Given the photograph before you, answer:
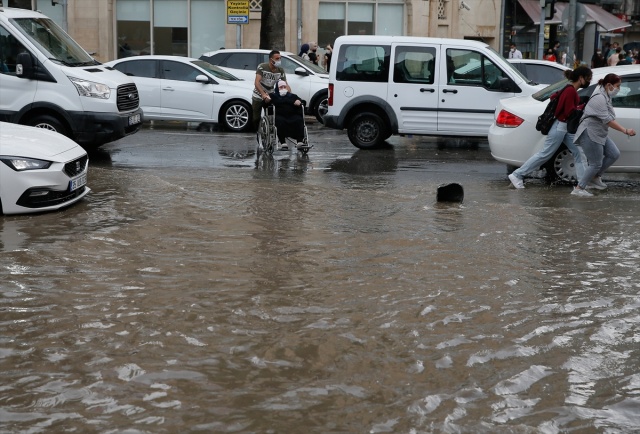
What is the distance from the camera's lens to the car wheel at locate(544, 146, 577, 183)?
43.8 feet

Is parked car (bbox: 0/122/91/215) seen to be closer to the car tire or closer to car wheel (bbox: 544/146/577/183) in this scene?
the car tire

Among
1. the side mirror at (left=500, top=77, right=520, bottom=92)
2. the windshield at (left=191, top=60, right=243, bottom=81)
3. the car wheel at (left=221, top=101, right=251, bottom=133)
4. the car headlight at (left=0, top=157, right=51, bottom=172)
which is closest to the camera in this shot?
the car headlight at (left=0, top=157, right=51, bottom=172)

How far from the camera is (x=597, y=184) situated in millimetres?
13227

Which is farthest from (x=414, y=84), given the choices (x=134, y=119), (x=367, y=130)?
(x=134, y=119)

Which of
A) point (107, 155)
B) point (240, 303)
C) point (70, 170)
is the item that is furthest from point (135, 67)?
point (240, 303)

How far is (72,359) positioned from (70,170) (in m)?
5.11

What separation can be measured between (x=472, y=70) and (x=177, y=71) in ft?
21.4

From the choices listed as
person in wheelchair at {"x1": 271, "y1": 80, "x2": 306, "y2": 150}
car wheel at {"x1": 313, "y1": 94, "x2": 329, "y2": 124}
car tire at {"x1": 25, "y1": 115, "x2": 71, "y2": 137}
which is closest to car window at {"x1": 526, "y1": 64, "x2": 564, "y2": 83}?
car wheel at {"x1": 313, "y1": 94, "x2": 329, "y2": 124}

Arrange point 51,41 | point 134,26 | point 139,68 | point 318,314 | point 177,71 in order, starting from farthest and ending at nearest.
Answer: point 134,26
point 139,68
point 177,71
point 51,41
point 318,314

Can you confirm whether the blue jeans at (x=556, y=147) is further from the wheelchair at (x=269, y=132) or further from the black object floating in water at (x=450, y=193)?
the wheelchair at (x=269, y=132)

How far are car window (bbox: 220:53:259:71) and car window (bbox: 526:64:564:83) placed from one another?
6.17 metres

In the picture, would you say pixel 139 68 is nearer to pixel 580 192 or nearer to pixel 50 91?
pixel 50 91

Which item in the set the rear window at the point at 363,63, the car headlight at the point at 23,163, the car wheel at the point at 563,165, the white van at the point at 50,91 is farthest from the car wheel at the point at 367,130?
the car headlight at the point at 23,163

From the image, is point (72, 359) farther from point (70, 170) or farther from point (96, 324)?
point (70, 170)
